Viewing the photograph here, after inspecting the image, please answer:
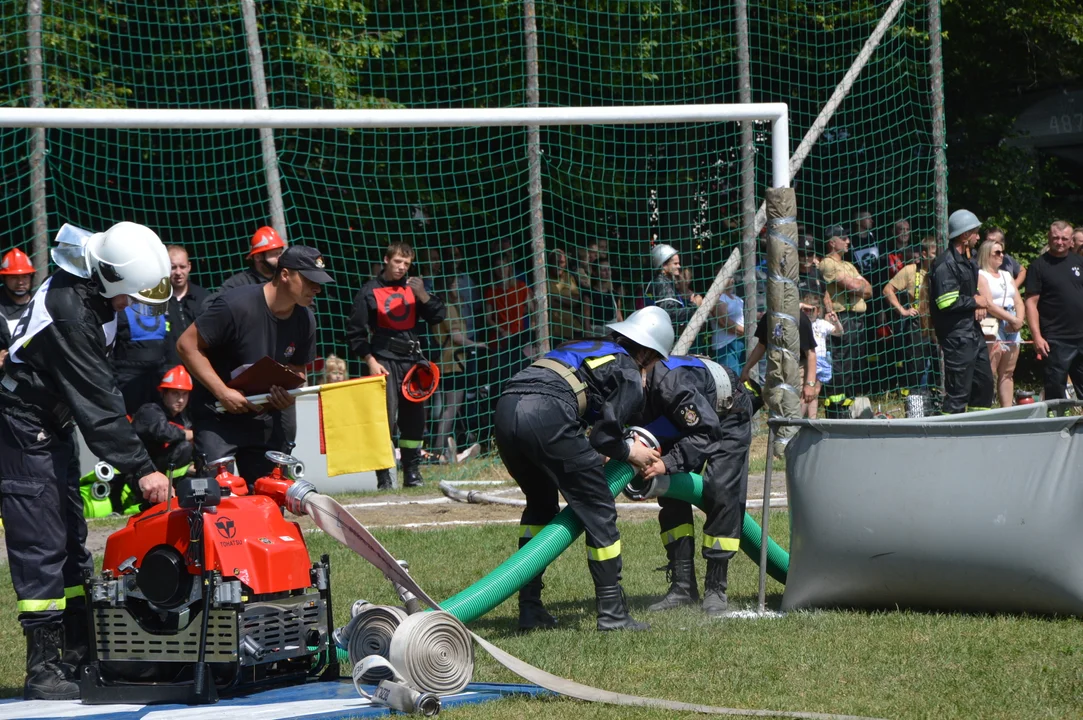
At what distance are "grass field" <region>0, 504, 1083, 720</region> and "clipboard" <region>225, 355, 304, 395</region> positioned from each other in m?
1.43

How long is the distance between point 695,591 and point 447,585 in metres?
1.37

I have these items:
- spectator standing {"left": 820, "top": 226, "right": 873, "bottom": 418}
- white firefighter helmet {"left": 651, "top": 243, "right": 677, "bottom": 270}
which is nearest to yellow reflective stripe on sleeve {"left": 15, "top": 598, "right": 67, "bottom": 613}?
white firefighter helmet {"left": 651, "top": 243, "right": 677, "bottom": 270}

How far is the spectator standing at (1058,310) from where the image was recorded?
13.0 metres

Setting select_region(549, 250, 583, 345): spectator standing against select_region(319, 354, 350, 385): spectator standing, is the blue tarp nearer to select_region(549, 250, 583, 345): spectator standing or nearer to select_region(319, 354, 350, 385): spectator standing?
select_region(319, 354, 350, 385): spectator standing

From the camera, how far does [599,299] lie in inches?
550

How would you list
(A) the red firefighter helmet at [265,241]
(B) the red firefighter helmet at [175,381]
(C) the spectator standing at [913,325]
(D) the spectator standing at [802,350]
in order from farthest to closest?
(C) the spectator standing at [913,325] < (D) the spectator standing at [802,350] < (B) the red firefighter helmet at [175,381] < (A) the red firefighter helmet at [265,241]

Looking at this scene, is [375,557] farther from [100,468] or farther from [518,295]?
[518,295]

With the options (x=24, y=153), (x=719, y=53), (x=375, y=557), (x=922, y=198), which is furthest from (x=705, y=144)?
(x=375, y=557)

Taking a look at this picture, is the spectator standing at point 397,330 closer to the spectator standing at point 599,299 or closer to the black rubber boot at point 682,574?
the spectator standing at point 599,299

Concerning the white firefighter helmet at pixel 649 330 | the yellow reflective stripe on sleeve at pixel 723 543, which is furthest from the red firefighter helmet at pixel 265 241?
the yellow reflective stripe on sleeve at pixel 723 543

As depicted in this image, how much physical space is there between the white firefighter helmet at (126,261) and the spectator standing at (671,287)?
7.75 m

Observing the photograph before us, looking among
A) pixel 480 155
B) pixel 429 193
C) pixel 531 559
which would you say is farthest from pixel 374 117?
pixel 429 193

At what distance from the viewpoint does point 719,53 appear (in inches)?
568

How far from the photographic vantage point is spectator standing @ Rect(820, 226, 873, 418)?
14266mm
